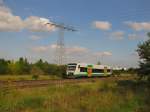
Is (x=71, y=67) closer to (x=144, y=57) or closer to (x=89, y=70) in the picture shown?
(x=89, y=70)

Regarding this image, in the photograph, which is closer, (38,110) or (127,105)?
(38,110)

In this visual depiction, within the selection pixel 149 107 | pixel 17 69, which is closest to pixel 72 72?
pixel 17 69

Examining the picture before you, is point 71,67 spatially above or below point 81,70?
above

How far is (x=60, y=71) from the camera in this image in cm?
5566

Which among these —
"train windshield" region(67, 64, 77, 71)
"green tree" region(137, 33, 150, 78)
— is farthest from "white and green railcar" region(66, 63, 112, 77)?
"green tree" region(137, 33, 150, 78)

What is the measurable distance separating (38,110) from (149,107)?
19.6ft

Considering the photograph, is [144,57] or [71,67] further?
[71,67]

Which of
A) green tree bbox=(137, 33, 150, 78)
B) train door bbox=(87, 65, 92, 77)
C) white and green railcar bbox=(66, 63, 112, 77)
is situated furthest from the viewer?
train door bbox=(87, 65, 92, 77)

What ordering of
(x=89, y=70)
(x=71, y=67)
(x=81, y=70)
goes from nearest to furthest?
(x=71, y=67)
(x=81, y=70)
(x=89, y=70)

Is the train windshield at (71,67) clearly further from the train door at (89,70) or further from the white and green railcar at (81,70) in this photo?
the train door at (89,70)

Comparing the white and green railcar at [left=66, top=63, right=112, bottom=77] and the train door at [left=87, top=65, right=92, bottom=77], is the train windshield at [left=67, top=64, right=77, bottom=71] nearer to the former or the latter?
the white and green railcar at [left=66, top=63, right=112, bottom=77]

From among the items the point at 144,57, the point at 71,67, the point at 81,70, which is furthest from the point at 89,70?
the point at 144,57

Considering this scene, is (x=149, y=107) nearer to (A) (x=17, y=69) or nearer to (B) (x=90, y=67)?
(B) (x=90, y=67)

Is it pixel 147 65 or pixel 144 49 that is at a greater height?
pixel 144 49
